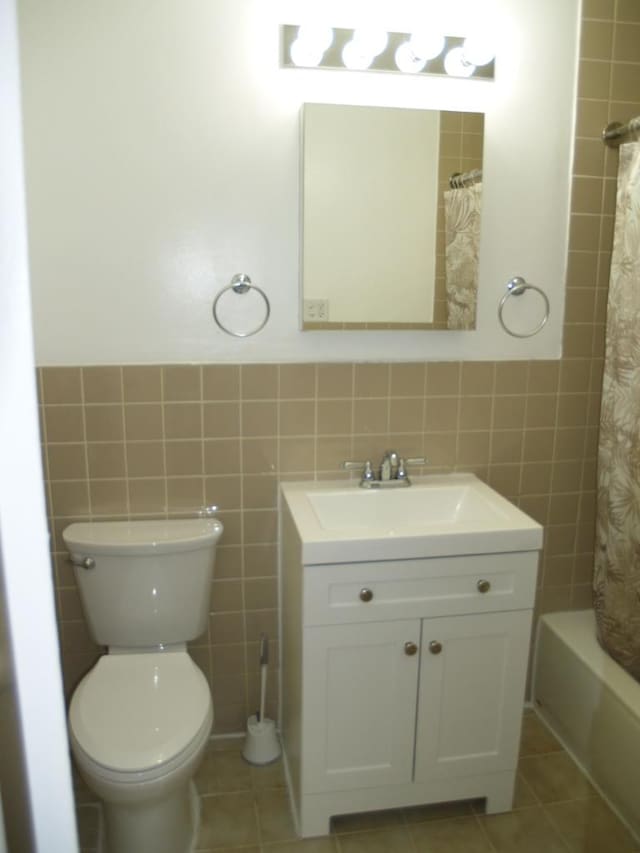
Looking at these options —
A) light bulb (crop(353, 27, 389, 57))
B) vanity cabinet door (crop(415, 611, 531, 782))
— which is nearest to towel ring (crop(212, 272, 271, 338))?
light bulb (crop(353, 27, 389, 57))

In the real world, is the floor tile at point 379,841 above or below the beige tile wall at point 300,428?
below

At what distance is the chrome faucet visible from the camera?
A: 208 centimetres

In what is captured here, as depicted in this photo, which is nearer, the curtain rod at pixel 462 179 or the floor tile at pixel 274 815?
the floor tile at pixel 274 815

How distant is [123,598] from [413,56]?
5.78ft

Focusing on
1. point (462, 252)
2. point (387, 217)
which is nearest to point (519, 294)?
point (462, 252)

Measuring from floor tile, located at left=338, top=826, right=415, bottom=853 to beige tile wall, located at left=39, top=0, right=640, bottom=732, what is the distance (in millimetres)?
540

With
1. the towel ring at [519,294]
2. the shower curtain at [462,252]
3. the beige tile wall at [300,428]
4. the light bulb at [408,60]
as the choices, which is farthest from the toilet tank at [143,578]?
the light bulb at [408,60]

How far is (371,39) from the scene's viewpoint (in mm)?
1911

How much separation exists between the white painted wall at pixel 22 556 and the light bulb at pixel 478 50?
1945 millimetres

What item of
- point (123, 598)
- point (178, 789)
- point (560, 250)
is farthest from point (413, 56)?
point (178, 789)

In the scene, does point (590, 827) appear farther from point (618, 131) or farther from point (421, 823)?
point (618, 131)

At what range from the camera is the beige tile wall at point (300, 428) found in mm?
1987

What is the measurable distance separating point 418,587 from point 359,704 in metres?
0.36

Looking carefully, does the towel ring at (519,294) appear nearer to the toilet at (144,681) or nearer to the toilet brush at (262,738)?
the toilet at (144,681)
